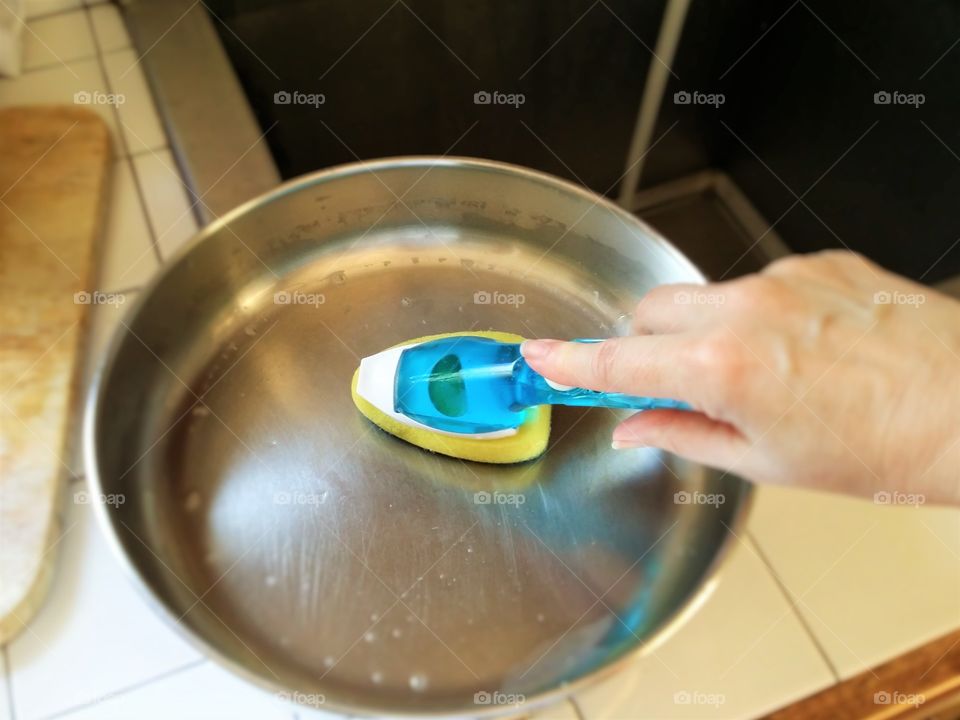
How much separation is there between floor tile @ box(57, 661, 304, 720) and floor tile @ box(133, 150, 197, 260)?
0.33 m

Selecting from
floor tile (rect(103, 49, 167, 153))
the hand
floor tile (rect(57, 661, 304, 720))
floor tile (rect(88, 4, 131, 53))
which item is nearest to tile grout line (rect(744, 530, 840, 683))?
the hand

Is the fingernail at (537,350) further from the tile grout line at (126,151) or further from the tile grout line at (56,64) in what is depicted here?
the tile grout line at (56,64)

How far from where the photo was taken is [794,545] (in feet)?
1.82

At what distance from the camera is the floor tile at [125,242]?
0.62 meters

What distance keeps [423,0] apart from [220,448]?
0.53 meters

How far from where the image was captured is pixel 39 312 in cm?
58

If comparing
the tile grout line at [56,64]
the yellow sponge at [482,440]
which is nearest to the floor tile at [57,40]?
the tile grout line at [56,64]

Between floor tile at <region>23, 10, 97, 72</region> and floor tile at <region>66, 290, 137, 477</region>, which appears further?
floor tile at <region>23, 10, 97, 72</region>

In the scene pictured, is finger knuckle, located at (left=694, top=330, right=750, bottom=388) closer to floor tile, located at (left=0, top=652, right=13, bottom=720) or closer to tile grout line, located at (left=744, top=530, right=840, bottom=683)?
tile grout line, located at (left=744, top=530, right=840, bottom=683)

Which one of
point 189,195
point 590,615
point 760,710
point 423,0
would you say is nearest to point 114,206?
point 189,195

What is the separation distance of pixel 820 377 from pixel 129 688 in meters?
0.44

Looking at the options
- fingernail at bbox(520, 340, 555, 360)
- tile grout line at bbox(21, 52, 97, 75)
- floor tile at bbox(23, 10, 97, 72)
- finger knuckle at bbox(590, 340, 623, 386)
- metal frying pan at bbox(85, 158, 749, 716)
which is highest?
floor tile at bbox(23, 10, 97, 72)

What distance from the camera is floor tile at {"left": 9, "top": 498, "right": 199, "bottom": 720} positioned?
0.47 m

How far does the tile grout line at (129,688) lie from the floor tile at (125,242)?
0.29m
